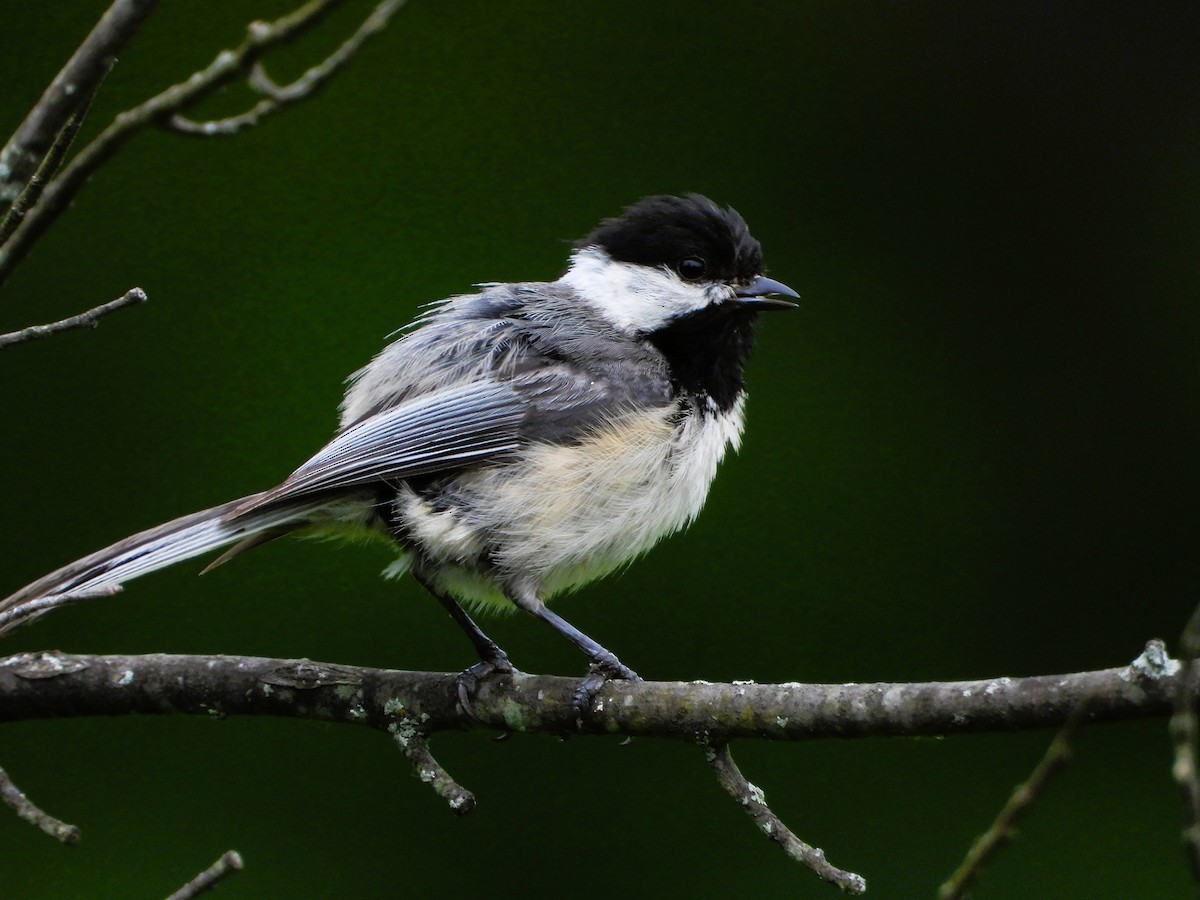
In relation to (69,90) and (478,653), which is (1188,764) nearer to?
(69,90)

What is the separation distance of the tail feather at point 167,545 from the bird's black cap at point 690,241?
0.84 metres

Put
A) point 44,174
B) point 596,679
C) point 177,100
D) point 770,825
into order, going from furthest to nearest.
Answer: point 596,679
point 770,825
point 44,174
point 177,100

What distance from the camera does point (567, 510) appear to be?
2.13 m

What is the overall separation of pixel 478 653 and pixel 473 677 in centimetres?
17

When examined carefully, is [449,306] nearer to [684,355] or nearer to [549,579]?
[684,355]

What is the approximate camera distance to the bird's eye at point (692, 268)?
2.45 m

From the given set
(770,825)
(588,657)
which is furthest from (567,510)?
(770,825)

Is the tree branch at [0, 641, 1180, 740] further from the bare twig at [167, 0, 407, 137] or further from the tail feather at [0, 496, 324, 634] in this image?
the bare twig at [167, 0, 407, 137]

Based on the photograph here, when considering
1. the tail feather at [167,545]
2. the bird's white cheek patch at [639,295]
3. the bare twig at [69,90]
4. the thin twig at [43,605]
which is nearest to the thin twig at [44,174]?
the bare twig at [69,90]

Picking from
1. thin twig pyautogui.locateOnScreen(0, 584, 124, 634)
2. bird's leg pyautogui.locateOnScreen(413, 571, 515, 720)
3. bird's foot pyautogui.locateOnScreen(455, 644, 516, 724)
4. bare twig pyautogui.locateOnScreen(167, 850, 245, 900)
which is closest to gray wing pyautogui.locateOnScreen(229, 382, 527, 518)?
bird's leg pyautogui.locateOnScreen(413, 571, 515, 720)

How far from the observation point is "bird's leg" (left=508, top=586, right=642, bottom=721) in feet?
5.81

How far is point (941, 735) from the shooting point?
1410 millimetres

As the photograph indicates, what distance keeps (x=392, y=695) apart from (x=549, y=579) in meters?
0.37

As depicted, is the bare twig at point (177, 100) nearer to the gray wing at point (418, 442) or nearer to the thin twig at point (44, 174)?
the thin twig at point (44, 174)
